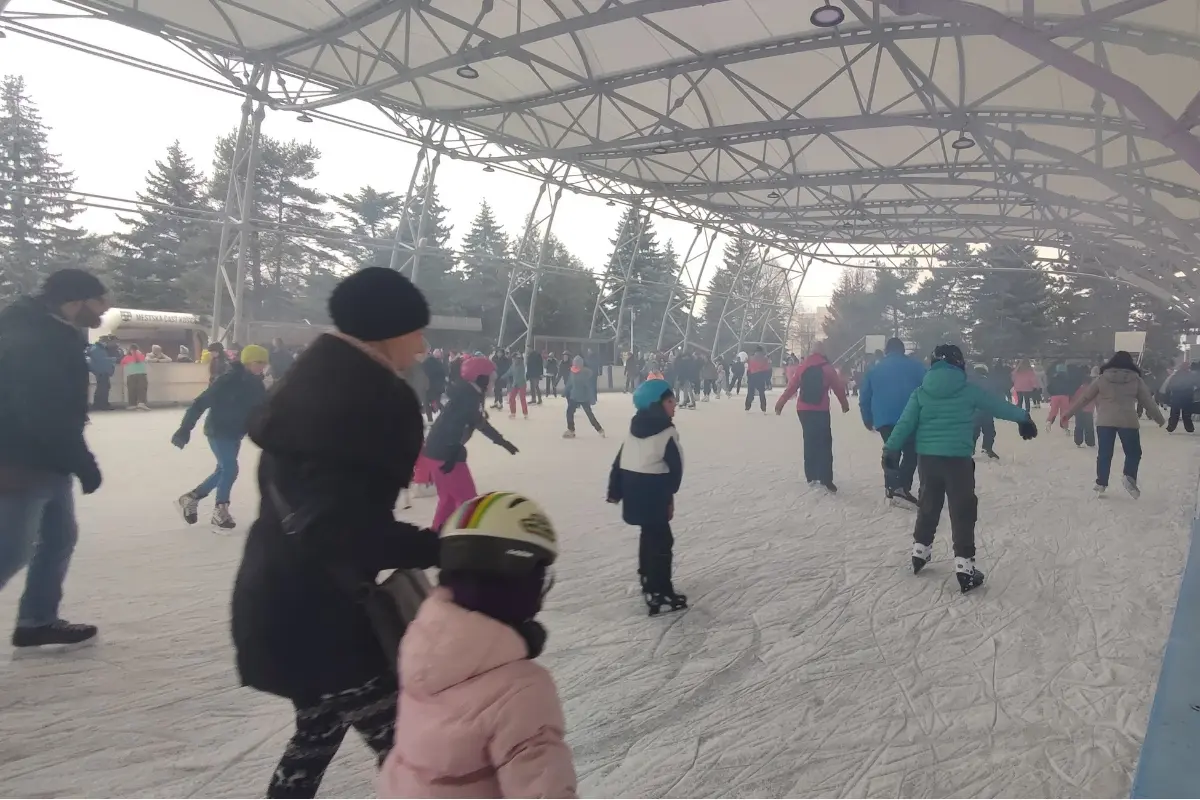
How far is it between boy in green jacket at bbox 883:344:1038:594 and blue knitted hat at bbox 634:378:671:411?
5.04ft

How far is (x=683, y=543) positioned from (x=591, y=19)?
22.3 ft

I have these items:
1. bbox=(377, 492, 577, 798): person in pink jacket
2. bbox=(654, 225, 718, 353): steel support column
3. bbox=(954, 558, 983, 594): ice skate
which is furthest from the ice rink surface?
bbox=(654, 225, 718, 353): steel support column

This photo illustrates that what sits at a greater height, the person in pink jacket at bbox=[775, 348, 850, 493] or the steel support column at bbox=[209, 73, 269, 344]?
the steel support column at bbox=[209, 73, 269, 344]

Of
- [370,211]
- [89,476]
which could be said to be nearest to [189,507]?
[89,476]

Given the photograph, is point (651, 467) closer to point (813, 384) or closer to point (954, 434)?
A: point (954, 434)

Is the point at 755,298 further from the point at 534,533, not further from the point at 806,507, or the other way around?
the point at 534,533

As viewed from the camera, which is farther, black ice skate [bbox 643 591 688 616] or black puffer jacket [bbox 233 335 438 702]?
black ice skate [bbox 643 591 688 616]

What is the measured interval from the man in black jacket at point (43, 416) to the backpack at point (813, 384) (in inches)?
224

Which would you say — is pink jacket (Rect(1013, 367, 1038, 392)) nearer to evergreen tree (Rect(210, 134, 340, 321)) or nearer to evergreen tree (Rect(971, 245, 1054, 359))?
evergreen tree (Rect(210, 134, 340, 321))

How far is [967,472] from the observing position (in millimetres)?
4121

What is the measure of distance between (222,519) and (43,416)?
2723mm

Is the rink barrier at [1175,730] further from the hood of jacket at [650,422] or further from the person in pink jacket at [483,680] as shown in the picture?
the hood of jacket at [650,422]

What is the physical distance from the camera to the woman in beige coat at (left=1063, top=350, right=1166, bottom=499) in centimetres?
657

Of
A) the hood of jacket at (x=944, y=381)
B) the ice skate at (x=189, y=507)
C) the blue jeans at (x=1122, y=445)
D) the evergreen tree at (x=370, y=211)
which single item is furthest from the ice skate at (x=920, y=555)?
the evergreen tree at (x=370, y=211)
